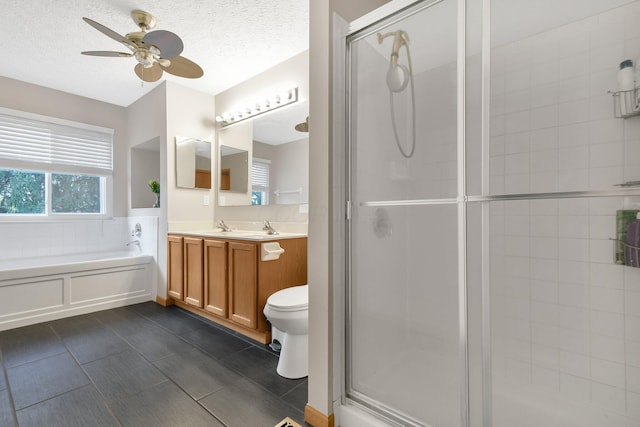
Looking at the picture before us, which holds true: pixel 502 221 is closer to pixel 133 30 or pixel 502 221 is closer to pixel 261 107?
pixel 261 107

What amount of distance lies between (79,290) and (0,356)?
36.9 inches

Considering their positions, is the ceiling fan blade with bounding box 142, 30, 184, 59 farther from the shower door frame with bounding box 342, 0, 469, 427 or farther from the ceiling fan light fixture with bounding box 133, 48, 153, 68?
the shower door frame with bounding box 342, 0, 469, 427

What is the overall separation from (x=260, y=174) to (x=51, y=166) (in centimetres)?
261

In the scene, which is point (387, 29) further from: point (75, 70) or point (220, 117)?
point (75, 70)

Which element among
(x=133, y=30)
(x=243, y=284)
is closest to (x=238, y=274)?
(x=243, y=284)

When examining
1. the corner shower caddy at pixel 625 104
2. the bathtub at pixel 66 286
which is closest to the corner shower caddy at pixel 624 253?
the corner shower caddy at pixel 625 104

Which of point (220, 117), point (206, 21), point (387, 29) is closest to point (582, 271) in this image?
point (387, 29)

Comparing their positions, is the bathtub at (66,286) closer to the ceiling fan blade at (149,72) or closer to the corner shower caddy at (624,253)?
the ceiling fan blade at (149,72)

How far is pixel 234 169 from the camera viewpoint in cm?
342

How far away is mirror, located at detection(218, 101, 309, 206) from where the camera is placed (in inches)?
110

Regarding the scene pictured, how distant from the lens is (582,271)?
4.33 feet

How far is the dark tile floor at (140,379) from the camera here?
4.96 feet

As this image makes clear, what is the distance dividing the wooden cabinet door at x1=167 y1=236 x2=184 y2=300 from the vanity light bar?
1.46 meters

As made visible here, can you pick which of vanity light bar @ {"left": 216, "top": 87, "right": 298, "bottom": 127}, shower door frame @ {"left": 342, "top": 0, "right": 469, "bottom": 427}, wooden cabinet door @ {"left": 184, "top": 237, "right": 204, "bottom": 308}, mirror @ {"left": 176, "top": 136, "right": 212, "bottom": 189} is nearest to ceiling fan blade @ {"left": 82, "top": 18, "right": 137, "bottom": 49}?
vanity light bar @ {"left": 216, "top": 87, "right": 298, "bottom": 127}
